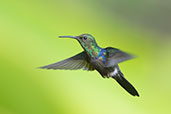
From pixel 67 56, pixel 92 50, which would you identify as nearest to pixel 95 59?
pixel 92 50

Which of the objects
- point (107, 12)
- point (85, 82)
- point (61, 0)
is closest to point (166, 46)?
point (107, 12)

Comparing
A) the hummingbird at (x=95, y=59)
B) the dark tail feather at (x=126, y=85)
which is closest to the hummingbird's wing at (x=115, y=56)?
the hummingbird at (x=95, y=59)

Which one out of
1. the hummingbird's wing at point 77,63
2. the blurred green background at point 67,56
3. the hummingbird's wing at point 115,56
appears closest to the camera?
the hummingbird's wing at point 115,56

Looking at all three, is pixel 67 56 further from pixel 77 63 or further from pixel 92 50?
pixel 92 50

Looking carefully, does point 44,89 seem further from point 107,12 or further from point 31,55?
point 107,12

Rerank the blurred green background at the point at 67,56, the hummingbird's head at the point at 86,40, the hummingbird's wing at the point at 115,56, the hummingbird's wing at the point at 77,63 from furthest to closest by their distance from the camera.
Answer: the blurred green background at the point at 67,56
the hummingbird's wing at the point at 77,63
the hummingbird's head at the point at 86,40
the hummingbird's wing at the point at 115,56

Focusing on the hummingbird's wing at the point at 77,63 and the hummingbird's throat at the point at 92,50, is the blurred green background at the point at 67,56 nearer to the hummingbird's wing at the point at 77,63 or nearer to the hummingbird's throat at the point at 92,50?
the hummingbird's wing at the point at 77,63

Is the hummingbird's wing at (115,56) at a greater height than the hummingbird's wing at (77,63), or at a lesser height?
lesser
